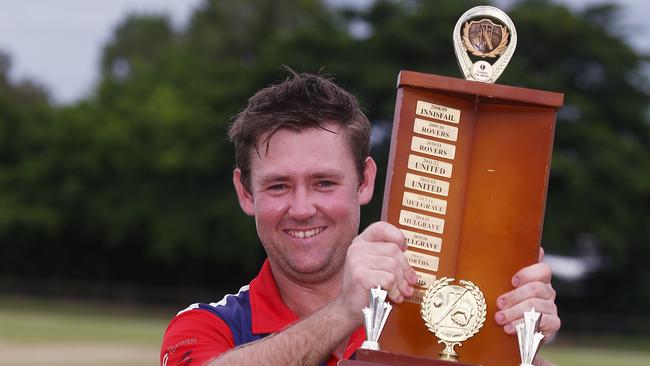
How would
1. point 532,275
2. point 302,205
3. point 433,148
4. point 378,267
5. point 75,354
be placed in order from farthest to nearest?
point 75,354, point 302,205, point 433,148, point 532,275, point 378,267

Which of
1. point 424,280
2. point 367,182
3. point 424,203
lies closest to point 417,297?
point 424,280

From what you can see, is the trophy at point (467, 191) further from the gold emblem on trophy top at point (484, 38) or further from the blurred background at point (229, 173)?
the blurred background at point (229, 173)

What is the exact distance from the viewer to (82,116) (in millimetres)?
45188

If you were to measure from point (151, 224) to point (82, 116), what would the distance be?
23.9ft

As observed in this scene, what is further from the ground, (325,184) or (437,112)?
(437,112)

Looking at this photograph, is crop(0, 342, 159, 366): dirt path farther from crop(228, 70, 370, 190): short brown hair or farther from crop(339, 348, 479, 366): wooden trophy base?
crop(339, 348, 479, 366): wooden trophy base

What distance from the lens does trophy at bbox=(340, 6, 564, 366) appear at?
3.13 m

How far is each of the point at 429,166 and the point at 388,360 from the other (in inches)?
22.4

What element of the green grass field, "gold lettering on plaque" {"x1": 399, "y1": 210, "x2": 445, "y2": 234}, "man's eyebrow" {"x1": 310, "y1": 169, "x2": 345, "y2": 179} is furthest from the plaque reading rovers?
the green grass field

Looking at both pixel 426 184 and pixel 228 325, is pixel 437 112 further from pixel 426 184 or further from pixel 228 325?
pixel 228 325

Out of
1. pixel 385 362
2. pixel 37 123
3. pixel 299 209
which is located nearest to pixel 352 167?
pixel 299 209

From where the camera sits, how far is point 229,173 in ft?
127

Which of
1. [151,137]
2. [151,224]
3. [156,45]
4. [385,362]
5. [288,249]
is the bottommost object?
[385,362]

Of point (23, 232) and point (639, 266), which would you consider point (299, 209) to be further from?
point (23, 232)
